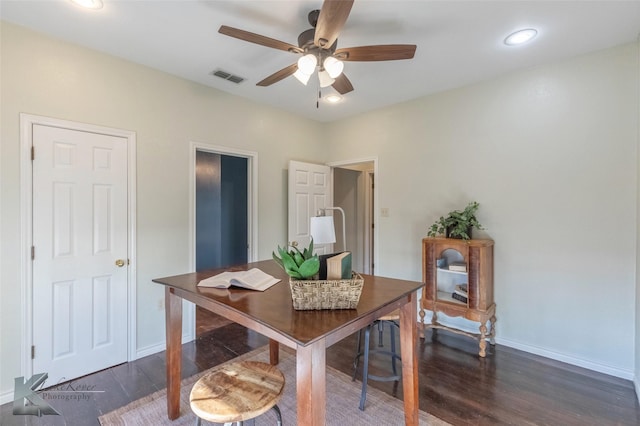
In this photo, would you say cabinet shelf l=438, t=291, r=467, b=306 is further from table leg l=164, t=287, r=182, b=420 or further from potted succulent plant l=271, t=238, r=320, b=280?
table leg l=164, t=287, r=182, b=420

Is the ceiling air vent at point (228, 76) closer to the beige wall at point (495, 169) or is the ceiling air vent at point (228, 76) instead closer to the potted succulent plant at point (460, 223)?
the beige wall at point (495, 169)

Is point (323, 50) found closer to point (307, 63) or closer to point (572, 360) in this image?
point (307, 63)

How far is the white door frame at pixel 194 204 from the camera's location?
3051mm

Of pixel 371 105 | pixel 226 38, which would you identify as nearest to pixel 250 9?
pixel 226 38

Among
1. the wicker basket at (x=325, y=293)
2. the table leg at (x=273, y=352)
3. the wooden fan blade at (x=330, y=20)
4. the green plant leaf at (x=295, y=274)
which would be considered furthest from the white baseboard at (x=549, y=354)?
the wooden fan blade at (x=330, y=20)

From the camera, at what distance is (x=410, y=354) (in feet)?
5.36

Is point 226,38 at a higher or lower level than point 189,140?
higher

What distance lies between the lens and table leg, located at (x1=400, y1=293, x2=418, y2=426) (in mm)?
1631

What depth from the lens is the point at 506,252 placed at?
2.93 meters

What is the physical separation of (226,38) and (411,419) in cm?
283


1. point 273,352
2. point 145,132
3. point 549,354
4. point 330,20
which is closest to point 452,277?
point 549,354

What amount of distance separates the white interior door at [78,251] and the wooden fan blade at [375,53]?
2050mm

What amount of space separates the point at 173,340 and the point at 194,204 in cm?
160

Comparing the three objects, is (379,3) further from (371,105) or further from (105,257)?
(105,257)
